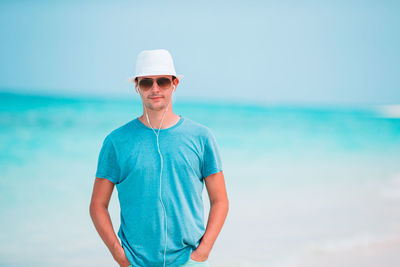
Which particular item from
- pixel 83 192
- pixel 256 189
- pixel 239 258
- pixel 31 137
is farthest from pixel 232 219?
pixel 31 137

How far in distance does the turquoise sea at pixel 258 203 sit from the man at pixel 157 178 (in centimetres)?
230

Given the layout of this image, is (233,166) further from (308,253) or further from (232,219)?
(308,253)

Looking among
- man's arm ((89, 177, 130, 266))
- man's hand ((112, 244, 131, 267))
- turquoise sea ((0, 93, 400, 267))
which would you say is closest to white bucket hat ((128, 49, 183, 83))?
man's arm ((89, 177, 130, 266))

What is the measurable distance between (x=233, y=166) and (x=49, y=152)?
399 centimetres

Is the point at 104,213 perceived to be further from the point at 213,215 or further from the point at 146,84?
the point at 146,84

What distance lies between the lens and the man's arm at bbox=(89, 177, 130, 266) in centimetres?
205

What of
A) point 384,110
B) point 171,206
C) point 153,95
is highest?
point 153,95

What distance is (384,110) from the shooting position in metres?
29.1

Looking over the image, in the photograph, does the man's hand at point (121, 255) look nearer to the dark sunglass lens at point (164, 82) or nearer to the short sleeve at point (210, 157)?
the short sleeve at point (210, 157)

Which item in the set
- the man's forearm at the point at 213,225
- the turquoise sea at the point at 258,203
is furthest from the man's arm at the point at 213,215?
the turquoise sea at the point at 258,203

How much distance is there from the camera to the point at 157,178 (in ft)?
6.52

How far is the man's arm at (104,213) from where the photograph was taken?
2053mm

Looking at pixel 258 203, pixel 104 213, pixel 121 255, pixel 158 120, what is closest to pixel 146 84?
pixel 158 120

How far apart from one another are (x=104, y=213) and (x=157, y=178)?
0.34m
